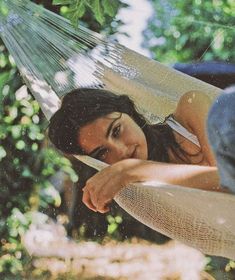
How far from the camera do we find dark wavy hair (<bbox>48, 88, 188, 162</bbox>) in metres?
1.27

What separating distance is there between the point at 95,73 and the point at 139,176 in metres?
0.24

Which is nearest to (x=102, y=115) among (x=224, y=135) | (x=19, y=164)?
(x=19, y=164)

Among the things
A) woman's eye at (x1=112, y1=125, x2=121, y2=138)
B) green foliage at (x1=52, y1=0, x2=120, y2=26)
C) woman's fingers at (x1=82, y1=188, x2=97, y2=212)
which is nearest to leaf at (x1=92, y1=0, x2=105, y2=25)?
green foliage at (x1=52, y1=0, x2=120, y2=26)

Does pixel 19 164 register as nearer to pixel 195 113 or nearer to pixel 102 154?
pixel 102 154

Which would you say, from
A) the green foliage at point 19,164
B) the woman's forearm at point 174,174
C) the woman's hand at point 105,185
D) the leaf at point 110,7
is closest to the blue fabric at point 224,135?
the woman's forearm at point 174,174

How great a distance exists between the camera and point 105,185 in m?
1.24

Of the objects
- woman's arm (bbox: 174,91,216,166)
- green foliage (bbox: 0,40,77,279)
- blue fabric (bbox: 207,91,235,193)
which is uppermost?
blue fabric (bbox: 207,91,235,193)

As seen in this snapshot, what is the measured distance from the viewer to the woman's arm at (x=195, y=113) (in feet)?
3.96

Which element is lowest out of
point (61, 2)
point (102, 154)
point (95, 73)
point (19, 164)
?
point (19, 164)

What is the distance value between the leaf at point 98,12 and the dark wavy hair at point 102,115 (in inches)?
5.6

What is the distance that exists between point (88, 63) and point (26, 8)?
0.18 m

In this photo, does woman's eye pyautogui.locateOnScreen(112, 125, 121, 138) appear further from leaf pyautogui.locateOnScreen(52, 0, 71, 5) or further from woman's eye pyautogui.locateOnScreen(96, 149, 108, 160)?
leaf pyautogui.locateOnScreen(52, 0, 71, 5)

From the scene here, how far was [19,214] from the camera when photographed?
1.43m

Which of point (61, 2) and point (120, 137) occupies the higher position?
point (61, 2)
